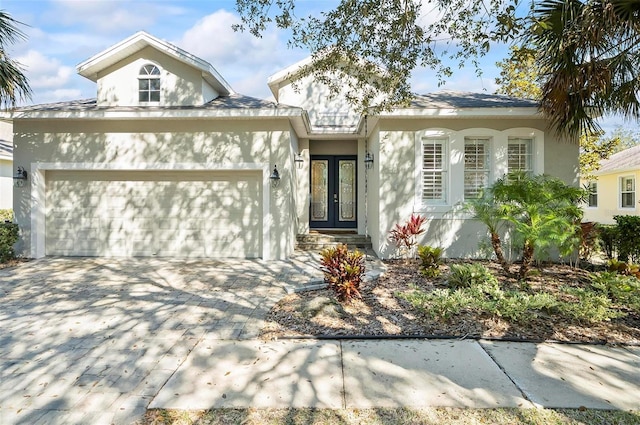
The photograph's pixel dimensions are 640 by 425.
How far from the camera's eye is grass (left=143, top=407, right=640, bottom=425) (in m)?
2.86

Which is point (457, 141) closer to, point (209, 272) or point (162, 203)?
point (209, 272)

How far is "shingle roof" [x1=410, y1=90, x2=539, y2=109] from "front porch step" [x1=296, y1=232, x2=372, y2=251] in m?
4.17

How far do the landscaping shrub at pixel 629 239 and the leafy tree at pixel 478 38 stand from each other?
227 cm

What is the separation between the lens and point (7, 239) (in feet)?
29.6

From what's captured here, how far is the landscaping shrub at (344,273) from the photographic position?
18.6 ft

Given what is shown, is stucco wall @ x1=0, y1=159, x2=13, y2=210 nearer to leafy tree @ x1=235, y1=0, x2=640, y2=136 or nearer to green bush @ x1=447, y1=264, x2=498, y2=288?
leafy tree @ x1=235, y1=0, x2=640, y2=136

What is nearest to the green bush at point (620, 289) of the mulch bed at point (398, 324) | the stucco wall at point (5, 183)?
the mulch bed at point (398, 324)

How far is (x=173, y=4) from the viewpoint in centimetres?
705

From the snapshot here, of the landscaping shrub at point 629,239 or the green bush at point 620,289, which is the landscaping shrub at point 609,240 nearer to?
the landscaping shrub at point 629,239

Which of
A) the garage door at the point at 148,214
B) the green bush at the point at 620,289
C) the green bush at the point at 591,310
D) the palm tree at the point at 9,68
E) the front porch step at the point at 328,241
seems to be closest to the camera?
the green bush at the point at 591,310

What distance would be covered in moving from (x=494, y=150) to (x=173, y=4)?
800 cm

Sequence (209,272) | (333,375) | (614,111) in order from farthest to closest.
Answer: (209,272), (614,111), (333,375)

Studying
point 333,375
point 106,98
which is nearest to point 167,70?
point 106,98

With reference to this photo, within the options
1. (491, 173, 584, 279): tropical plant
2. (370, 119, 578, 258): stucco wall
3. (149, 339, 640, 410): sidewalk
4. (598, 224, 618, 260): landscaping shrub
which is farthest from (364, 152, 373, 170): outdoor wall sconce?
(149, 339, 640, 410): sidewalk
